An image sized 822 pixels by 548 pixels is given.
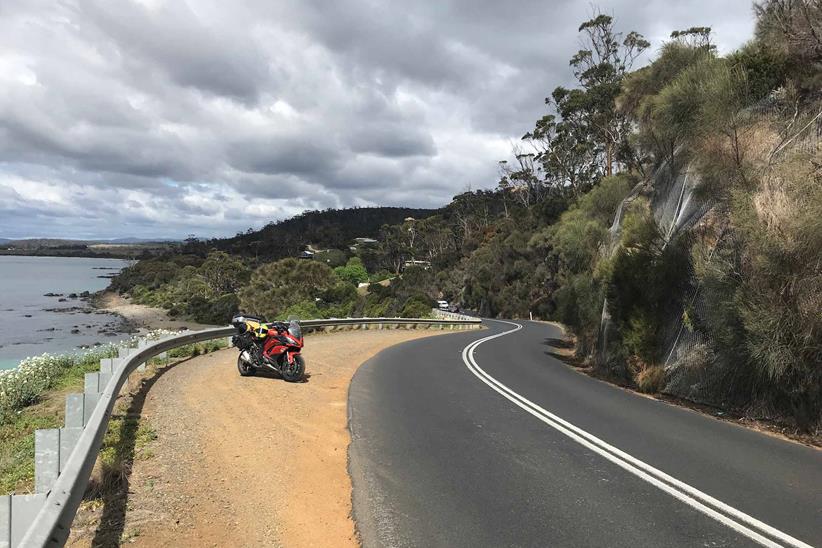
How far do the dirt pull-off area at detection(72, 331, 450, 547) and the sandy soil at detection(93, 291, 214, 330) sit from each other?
71.5 meters

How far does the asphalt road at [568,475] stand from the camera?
4551 millimetres

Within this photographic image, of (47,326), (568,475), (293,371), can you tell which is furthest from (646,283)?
(47,326)

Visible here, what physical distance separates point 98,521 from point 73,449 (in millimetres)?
663

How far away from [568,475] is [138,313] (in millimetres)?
99886

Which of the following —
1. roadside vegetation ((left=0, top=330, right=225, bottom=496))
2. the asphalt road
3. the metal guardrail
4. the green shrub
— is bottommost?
roadside vegetation ((left=0, top=330, right=225, bottom=496))

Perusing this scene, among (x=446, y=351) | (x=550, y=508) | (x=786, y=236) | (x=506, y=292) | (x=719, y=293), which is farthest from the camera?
(x=506, y=292)

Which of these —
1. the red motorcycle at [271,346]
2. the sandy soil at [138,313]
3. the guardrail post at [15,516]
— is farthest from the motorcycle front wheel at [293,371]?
the sandy soil at [138,313]

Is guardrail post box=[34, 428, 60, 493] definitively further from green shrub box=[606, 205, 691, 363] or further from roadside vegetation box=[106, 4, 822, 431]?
green shrub box=[606, 205, 691, 363]

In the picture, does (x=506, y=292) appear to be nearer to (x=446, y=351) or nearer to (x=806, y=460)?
(x=446, y=351)

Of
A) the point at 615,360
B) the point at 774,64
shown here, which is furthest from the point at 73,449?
the point at 774,64

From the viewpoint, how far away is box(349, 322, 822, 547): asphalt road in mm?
4551

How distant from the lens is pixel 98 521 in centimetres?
462

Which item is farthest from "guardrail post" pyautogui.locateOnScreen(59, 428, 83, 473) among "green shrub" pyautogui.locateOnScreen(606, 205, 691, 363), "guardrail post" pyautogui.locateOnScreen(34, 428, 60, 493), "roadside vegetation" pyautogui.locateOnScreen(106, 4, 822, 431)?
"green shrub" pyautogui.locateOnScreen(606, 205, 691, 363)

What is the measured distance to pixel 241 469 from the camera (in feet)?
19.9
